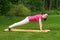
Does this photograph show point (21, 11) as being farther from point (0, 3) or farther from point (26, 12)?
point (0, 3)

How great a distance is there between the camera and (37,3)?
117ft

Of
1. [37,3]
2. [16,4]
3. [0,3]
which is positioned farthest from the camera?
[37,3]

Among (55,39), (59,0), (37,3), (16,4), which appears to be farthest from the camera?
(59,0)

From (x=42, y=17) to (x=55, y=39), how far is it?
217 cm

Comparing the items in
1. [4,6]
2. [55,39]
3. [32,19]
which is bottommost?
[55,39]

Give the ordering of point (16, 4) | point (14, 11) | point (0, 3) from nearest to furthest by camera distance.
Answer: point (0, 3) < point (14, 11) < point (16, 4)

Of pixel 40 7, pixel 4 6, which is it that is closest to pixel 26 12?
pixel 4 6

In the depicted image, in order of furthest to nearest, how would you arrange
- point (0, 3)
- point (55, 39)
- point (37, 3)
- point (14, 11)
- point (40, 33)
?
point (37, 3)
point (14, 11)
point (0, 3)
point (40, 33)
point (55, 39)

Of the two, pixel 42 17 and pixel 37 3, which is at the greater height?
pixel 37 3

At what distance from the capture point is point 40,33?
34.1 feet

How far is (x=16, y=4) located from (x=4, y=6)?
703 cm

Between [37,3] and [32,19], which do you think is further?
[37,3]

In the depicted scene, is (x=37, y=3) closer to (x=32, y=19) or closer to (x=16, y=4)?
(x=16, y=4)

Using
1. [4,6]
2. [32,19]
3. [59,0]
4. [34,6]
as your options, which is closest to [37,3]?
[34,6]
